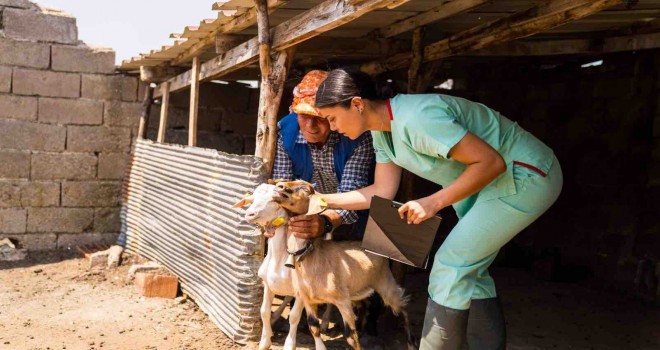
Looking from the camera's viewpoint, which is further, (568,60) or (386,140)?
(568,60)

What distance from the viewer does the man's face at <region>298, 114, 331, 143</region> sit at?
17.5ft

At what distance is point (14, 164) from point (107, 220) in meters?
1.50

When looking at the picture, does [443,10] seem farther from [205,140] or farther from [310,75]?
[205,140]

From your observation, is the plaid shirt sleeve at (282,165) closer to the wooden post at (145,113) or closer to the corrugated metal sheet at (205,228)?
the corrugated metal sheet at (205,228)

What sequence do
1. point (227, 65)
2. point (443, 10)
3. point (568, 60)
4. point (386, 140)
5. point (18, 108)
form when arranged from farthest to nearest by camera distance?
1. point (18, 108)
2. point (568, 60)
3. point (227, 65)
4. point (443, 10)
5. point (386, 140)

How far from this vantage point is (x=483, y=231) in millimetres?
3600

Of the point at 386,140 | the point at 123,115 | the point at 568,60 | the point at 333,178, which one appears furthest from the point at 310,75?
the point at 123,115

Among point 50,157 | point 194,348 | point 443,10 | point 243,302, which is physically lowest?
point 194,348

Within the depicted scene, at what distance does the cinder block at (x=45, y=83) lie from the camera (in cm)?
997

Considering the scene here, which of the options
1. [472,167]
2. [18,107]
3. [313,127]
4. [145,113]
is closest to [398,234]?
[472,167]

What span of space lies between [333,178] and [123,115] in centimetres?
571

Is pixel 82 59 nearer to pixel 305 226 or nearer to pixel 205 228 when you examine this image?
pixel 205 228

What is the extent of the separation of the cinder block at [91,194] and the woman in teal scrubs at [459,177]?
7.46 meters

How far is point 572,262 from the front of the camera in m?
A: 9.30
